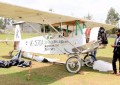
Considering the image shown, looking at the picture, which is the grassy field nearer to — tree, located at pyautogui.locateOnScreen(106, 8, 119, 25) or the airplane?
the airplane

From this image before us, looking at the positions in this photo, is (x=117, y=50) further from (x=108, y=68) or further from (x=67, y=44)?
(x=67, y=44)

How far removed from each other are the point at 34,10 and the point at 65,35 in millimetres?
2910

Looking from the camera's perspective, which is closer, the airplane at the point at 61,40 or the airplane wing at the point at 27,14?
the airplane wing at the point at 27,14

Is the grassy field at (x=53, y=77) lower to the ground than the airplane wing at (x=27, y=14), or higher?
lower

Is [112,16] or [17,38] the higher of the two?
[112,16]

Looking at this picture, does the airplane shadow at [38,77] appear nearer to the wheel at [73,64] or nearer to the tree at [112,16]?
the wheel at [73,64]

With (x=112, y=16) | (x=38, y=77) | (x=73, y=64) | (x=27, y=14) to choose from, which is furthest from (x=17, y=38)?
(x=112, y=16)

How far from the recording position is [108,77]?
10.3 m

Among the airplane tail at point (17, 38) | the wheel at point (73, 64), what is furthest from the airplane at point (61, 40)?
the airplane tail at point (17, 38)

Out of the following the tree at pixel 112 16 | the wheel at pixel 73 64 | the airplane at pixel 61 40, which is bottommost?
the wheel at pixel 73 64

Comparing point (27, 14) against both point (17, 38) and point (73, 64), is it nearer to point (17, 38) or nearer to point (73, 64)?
point (73, 64)

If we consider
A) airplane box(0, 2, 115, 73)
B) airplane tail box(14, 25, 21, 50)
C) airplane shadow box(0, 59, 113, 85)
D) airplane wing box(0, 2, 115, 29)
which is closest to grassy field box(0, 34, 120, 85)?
airplane shadow box(0, 59, 113, 85)

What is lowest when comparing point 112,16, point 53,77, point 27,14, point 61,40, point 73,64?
point 53,77

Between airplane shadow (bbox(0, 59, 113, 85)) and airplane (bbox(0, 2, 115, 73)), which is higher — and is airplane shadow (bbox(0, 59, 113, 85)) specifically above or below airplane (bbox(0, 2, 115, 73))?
below
